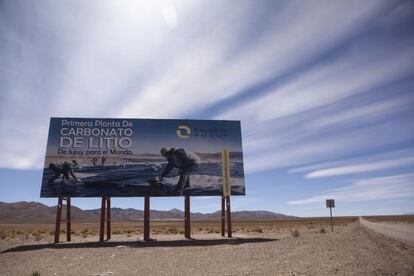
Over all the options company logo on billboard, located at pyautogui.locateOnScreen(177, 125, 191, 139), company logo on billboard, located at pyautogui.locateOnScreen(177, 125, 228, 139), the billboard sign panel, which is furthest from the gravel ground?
the billboard sign panel

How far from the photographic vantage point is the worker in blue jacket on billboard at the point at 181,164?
2791cm

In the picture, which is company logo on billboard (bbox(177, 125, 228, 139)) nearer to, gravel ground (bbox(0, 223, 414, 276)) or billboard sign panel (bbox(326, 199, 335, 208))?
billboard sign panel (bbox(326, 199, 335, 208))

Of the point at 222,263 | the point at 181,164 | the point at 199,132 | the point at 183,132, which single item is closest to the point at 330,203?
the point at 199,132

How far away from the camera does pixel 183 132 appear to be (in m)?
29.4

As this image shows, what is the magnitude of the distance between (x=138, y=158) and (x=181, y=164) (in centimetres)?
350

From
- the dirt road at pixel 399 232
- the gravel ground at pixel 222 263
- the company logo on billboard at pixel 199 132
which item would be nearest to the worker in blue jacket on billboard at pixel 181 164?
the company logo on billboard at pixel 199 132

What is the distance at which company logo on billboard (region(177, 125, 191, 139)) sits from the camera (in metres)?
29.2

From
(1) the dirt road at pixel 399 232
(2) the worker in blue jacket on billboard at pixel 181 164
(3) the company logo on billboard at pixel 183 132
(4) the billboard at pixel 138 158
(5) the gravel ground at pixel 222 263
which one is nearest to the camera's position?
(5) the gravel ground at pixel 222 263

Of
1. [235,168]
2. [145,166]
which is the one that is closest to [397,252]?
[235,168]

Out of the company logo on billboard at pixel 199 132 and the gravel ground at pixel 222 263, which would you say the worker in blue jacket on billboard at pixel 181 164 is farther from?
the gravel ground at pixel 222 263

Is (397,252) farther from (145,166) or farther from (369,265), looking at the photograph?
(145,166)

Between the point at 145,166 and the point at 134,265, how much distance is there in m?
14.0

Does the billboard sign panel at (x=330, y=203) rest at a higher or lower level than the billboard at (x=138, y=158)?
lower

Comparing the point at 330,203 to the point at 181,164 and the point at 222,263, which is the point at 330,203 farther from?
the point at 222,263
